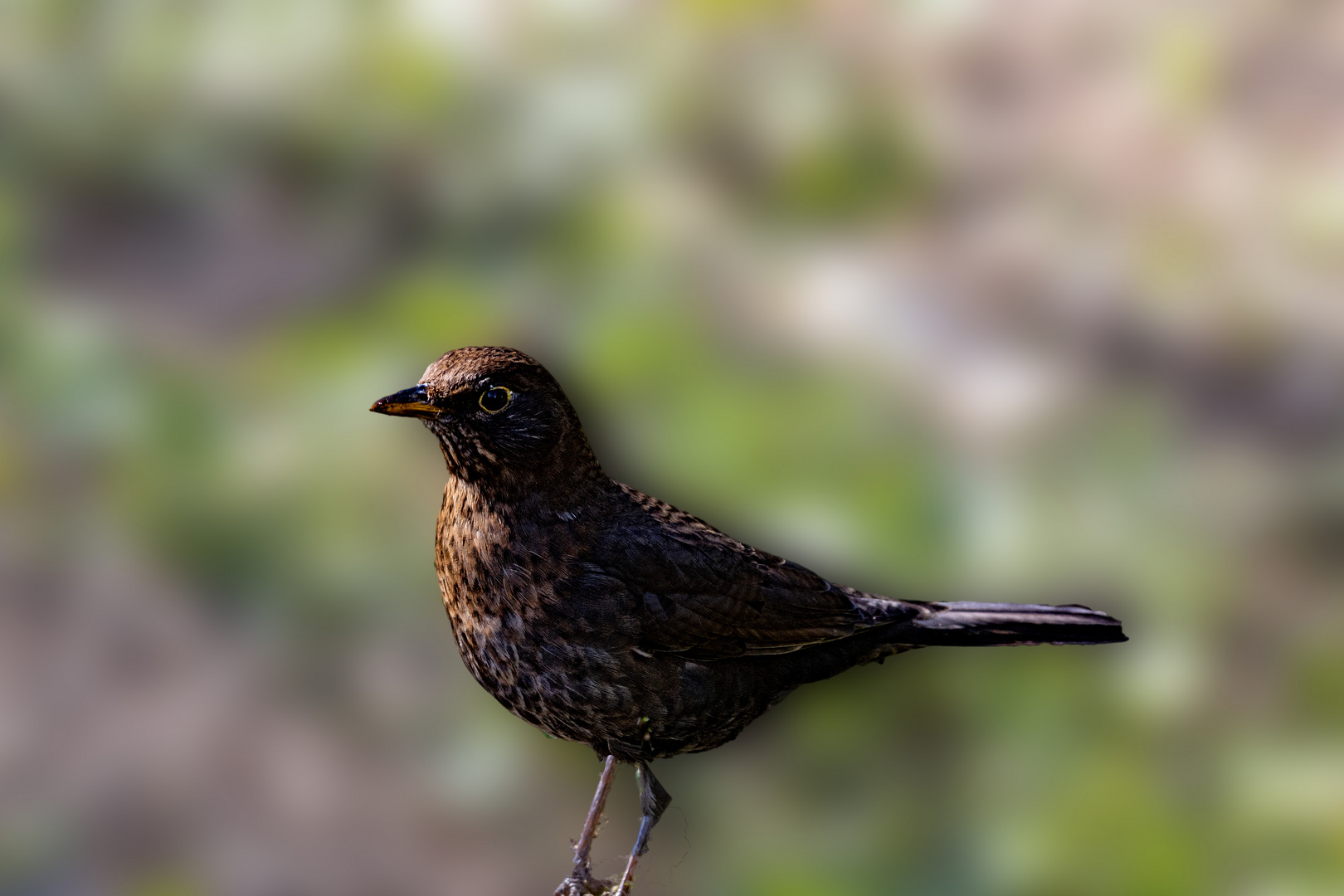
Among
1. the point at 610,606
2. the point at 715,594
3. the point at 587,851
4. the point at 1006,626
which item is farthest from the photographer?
the point at 587,851

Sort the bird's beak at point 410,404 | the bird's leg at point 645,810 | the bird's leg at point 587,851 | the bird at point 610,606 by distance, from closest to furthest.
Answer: the bird's beak at point 410,404 → the bird at point 610,606 → the bird's leg at point 645,810 → the bird's leg at point 587,851

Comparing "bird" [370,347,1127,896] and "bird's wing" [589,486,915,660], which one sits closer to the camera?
"bird" [370,347,1127,896]

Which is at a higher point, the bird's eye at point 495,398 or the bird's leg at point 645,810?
the bird's eye at point 495,398

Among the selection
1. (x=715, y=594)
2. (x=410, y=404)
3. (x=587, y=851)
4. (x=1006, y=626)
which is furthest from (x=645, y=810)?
(x=410, y=404)

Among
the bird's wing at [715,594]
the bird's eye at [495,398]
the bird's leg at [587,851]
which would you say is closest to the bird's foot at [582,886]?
the bird's leg at [587,851]

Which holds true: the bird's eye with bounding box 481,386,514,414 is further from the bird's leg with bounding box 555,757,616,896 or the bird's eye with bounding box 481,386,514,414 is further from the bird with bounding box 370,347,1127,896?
the bird's leg with bounding box 555,757,616,896

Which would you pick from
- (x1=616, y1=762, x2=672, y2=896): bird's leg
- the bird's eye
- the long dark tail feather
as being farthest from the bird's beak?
the long dark tail feather

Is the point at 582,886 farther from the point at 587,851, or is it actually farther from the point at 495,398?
the point at 495,398

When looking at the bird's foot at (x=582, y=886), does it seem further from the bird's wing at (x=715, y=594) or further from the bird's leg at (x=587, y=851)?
the bird's wing at (x=715, y=594)
